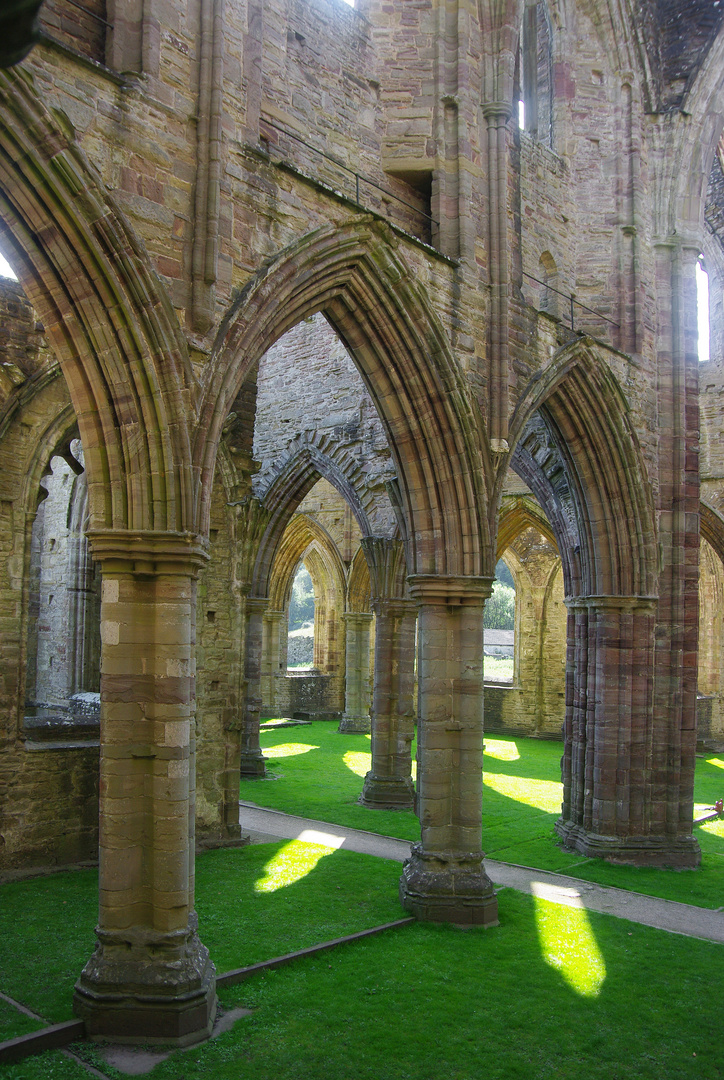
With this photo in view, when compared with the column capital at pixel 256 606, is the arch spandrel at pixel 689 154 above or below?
above

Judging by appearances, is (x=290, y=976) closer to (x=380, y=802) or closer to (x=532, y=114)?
(x=380, y=802)

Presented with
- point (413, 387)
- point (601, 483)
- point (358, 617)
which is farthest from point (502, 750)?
point (413, 387)

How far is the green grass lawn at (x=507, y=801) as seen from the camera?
950 cm

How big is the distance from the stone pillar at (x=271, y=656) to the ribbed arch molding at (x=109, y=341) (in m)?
16.6

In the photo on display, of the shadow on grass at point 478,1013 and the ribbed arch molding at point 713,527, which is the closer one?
the shadow on grass at point 478,1013

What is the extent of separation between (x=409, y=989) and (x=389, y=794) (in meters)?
6.48

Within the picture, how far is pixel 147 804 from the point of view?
545 centimetres

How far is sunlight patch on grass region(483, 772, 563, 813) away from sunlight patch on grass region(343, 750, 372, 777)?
2177 mm

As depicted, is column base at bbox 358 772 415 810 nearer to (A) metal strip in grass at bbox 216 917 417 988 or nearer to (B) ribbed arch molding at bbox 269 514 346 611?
(A) metal strip in grass at bbox 216 917 417 988

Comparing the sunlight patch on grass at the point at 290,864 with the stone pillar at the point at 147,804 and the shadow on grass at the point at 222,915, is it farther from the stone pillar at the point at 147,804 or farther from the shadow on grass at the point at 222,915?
the stone pillar at the point at 147,804

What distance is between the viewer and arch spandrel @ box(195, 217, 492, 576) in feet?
24.1

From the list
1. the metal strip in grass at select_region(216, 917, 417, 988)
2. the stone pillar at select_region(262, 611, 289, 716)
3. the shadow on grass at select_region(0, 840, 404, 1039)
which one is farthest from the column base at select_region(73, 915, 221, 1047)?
the stone pillar at select_region(262, 611, 289, 716)

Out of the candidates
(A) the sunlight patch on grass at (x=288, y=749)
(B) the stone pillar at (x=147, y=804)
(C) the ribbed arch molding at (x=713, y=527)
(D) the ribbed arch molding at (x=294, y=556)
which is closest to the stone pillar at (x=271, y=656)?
(D) the ribbed arch molding at (x=294, y=556)

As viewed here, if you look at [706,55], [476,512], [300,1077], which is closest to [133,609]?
[300,1077]
